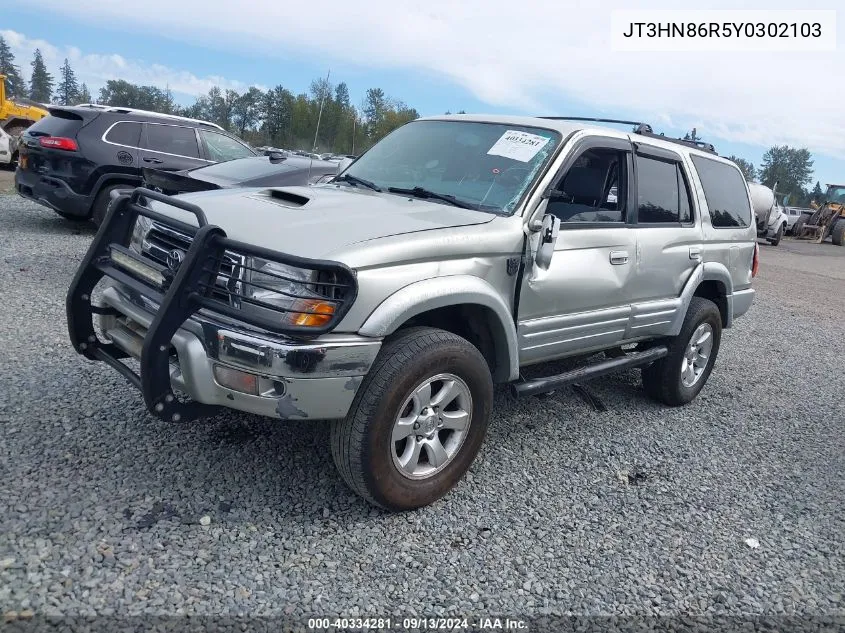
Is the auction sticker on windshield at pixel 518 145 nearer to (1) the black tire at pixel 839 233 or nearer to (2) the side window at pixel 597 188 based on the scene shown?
(2) the side window at pixel 597 188

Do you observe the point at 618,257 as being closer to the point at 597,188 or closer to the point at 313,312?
the point at 597,188

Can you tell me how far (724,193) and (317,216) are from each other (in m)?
3.65

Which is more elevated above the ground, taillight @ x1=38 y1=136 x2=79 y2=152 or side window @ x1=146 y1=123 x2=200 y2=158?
side window @ x1=146 y1=123 x2=200 y2=158

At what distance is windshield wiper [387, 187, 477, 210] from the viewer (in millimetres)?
Result: 3646

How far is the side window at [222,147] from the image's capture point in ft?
31.8

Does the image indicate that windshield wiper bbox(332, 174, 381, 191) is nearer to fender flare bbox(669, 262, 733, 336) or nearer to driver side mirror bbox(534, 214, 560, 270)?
driver side mirror bbox(534, 214, 560, 270)

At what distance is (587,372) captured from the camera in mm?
4199

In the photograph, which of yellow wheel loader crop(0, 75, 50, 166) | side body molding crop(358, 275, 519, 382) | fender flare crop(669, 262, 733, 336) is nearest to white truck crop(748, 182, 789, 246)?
fender flare crop(669, 262, 733, 336)

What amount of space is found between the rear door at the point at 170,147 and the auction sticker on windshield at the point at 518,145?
6199 mm

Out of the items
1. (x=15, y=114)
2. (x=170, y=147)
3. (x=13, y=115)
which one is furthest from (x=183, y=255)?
(x=15, y=114)

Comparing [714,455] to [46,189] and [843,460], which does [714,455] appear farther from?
[46,189]

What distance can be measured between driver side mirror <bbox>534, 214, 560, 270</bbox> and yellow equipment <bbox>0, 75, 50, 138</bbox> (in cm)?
2209

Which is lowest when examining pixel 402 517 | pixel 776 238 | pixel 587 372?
pixel 402 517

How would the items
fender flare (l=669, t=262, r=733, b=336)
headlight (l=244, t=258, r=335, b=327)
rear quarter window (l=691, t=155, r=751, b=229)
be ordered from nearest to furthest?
headlight (l=244, t=258, r=335, b=327), fender flare (l=669, t=262, r=733, b=336), rear quarter window (l=691, t=155, r=751, b=229)
